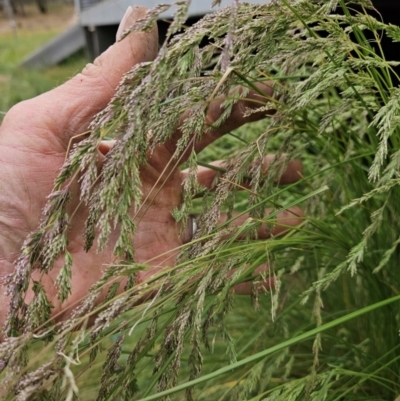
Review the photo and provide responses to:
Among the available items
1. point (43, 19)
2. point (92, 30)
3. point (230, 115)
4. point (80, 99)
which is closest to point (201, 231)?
point (230, 115)

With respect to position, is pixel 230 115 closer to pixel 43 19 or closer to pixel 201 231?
pixel 201 231

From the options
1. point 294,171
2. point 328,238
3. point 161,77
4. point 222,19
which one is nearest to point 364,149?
point 294,171

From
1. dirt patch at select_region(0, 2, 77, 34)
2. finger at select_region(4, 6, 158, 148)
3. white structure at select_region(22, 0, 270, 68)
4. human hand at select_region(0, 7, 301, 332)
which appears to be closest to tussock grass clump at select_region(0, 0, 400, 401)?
human hand at select_region(0, 7, 301, 332)

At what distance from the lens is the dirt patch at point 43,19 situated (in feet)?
48.3

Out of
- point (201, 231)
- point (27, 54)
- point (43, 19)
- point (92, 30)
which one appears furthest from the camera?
point (43, 19)

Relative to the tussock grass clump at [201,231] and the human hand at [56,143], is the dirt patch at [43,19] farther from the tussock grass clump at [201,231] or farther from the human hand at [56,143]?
the tussock grass clump at [201,231]

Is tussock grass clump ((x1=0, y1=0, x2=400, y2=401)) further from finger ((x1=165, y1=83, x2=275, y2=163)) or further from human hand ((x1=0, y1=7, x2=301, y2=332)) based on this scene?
human hand ((x1=0, y1=7, x2=301, y2=332))

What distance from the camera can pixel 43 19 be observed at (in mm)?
16844

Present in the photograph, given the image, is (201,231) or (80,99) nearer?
(201,231)

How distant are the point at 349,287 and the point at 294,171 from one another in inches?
15.1

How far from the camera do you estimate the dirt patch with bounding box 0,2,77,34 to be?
48.3 ft

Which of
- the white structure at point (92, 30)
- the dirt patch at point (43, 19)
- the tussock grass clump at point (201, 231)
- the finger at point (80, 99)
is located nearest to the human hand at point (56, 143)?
the finger at point (80, 99)

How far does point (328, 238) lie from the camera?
44.0 inches

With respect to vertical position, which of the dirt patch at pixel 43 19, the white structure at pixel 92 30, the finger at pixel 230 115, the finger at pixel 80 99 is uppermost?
the finger at pixel 80 99
